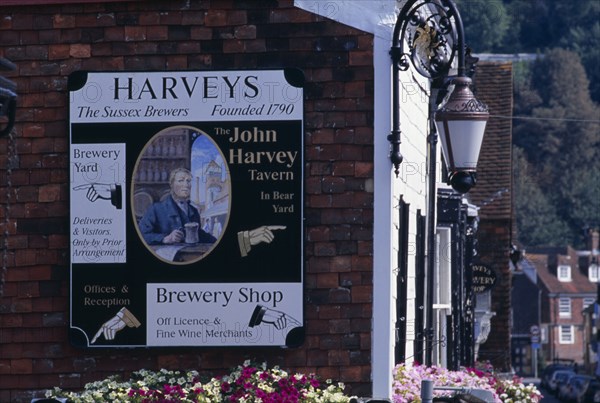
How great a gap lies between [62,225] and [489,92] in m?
21.4

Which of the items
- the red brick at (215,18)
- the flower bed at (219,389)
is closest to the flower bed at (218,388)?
the flower bed at (219,389)

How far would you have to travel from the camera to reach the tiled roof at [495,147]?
91.6 feet

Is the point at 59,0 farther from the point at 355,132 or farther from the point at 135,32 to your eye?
the point at 355,132

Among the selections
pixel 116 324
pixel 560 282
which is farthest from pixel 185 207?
pixel 560 282

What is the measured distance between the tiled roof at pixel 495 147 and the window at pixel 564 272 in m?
76.1

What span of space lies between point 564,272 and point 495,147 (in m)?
79.0

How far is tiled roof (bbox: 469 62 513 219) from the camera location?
2791cm

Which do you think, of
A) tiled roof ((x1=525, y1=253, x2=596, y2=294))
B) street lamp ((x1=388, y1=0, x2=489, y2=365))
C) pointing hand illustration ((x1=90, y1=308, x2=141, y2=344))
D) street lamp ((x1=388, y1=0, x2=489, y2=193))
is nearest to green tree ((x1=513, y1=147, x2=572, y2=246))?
tiled roof ((x1=525, y1=253, x2=596, y2=294))

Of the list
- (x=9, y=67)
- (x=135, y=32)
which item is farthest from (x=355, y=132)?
(x=9, y=67)

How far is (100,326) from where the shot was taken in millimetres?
10766

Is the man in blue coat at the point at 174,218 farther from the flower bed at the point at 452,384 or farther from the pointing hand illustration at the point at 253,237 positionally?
the flower bed at the point at 452,384

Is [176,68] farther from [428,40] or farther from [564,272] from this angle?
[564,272]

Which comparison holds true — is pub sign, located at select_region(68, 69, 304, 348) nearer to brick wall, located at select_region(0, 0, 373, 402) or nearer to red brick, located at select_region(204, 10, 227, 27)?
brick wall, located at select_region(0, 0, 373, 402)

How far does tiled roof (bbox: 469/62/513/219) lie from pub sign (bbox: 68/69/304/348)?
15806 mm
